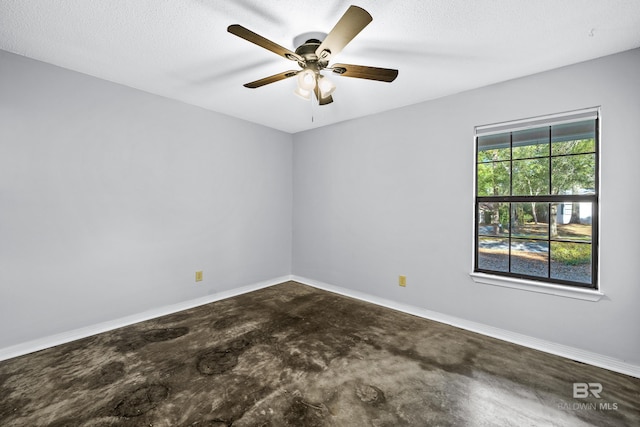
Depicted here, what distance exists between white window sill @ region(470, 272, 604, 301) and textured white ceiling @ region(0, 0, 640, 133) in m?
1.90

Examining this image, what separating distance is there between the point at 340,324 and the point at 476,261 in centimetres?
159

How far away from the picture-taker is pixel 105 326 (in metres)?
2.55

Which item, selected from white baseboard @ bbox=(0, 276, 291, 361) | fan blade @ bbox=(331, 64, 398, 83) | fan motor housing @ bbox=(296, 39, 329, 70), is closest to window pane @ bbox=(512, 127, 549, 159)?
fan blade @ bbox=(331, 64, 398, 83)

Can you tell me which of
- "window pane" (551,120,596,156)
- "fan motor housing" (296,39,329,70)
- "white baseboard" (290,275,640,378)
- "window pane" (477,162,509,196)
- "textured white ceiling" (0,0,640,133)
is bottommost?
"white baseboard" (290,275,640,378)

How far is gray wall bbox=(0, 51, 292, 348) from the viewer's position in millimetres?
2143

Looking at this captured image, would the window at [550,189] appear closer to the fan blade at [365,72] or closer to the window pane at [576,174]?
the window pane at [576,174]

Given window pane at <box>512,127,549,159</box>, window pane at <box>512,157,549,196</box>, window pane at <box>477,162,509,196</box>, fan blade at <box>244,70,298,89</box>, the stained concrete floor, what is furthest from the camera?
window pane at <box>512,157,549,196</box>

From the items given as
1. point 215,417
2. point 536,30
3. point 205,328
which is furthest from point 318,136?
point 215,417

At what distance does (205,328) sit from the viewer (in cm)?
262

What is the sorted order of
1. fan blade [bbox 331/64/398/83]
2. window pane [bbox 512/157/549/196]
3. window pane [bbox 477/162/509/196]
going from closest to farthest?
fan blade [bbox 331/64/398/83] → window pane [bbox 477/162/509/196] → window pane [bbox 512/157/549/196]

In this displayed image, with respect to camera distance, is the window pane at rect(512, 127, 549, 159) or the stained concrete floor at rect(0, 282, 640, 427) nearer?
the stained concrete floor at rect(0, 282, 640, 427)

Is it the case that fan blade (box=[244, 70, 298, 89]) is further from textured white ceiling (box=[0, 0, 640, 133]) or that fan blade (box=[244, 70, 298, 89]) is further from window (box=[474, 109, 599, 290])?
window (box=[474, 109, 599, 290])

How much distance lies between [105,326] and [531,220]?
16.6 feet

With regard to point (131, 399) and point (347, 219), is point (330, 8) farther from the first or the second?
point (131, 399)
